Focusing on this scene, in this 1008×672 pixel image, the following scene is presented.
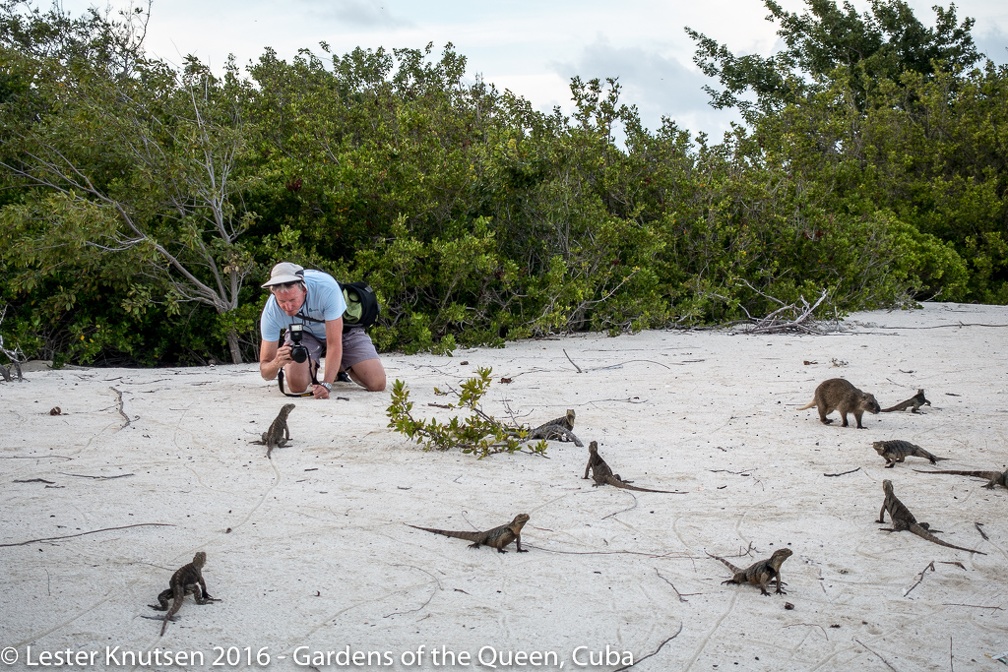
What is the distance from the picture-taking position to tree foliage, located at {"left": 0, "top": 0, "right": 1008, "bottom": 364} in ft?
29.5

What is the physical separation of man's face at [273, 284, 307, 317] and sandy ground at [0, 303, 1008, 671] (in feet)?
2.23

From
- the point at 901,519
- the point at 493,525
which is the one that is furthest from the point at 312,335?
the point at 901,519

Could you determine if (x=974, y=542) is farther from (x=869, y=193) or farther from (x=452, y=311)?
(x=869, y=193)

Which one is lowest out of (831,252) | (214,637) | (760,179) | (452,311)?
(214,637)

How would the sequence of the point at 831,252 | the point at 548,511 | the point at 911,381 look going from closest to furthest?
the point at 548,511 → the point at 911,381 → the point at 831,252

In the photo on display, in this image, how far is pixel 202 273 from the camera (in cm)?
987

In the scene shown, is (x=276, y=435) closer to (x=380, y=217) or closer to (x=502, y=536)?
(x=502, y=536)

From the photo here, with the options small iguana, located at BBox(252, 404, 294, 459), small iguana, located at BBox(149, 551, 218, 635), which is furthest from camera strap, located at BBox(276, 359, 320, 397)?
small iguana, located at BBox(149, 551, 218, 635)

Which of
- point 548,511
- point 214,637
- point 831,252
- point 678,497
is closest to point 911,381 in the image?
point 678,497

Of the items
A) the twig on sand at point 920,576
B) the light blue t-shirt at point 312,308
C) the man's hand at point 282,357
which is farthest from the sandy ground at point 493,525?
the light blue t-shirt at point 312,308

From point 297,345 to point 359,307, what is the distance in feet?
2.77

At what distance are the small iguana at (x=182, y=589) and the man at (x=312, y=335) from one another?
3.53 meters

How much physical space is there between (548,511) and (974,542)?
5.69ft

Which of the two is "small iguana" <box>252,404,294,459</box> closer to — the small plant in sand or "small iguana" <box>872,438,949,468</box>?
the small plant in sand
